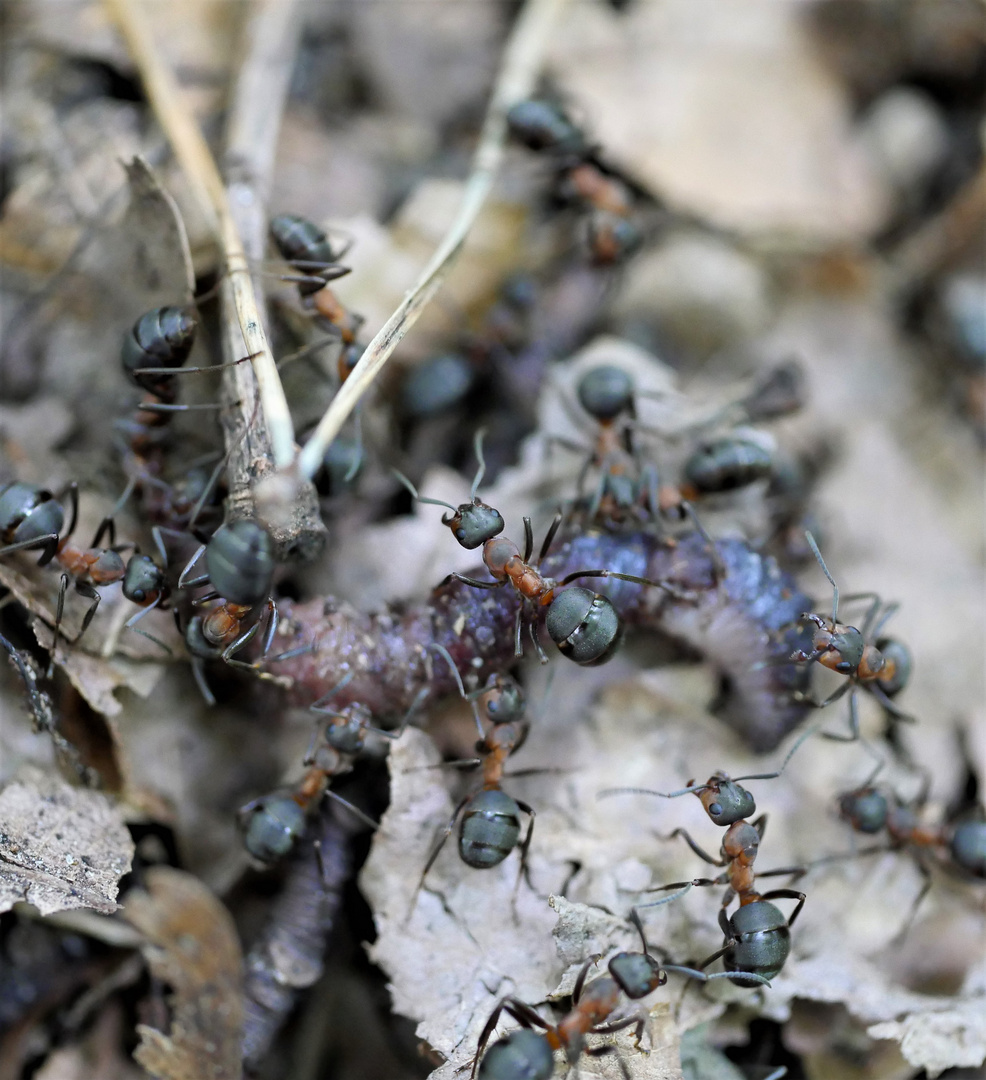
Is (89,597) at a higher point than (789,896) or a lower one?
higher

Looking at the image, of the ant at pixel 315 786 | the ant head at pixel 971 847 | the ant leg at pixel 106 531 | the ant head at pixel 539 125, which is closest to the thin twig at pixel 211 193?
the ant leg at pixel 106 531

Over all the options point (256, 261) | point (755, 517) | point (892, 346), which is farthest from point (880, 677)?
point (256, 261)

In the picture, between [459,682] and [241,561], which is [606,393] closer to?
[459,682]

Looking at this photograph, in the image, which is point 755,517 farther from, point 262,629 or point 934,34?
point 934,34

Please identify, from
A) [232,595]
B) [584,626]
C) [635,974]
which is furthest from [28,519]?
[635,974]

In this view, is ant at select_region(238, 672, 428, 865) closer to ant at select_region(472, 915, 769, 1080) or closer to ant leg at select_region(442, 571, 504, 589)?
ant leg at select_region(442, 571, 504, 589)
